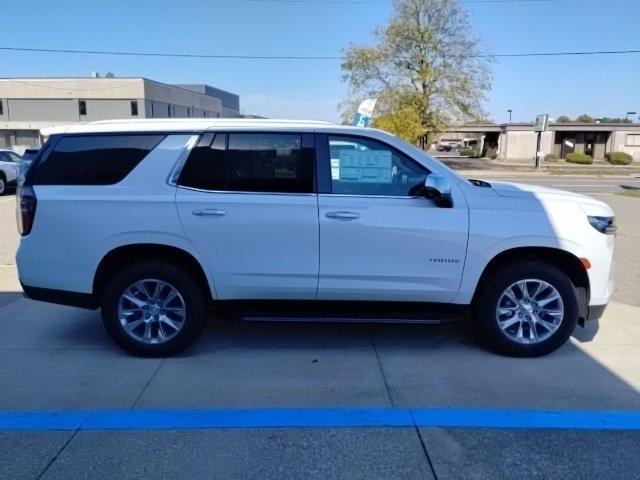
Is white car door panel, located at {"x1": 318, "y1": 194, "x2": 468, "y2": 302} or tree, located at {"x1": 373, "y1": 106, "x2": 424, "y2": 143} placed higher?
tree, located at {"x1": 373, "y1": 106, "x2": 424, "y2": 143}

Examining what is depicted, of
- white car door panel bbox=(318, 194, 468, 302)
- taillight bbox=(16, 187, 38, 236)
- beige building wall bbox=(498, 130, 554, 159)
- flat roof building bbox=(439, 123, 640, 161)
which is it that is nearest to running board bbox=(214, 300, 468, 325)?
white car door panel bbox=(318, 194, 468, 302)

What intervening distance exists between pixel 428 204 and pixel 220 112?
3863 inches

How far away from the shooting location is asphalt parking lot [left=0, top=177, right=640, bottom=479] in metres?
2.87

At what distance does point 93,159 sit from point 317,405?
2.59 m

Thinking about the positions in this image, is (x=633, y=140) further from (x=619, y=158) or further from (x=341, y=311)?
(x=341, y=311)

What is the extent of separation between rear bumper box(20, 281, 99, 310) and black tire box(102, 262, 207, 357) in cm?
12

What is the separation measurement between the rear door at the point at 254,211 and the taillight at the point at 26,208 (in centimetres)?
114

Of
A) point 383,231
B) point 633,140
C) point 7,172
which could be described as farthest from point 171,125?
point 633,140

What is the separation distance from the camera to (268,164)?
4.18 m

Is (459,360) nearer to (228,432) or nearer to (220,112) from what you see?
(228,432)

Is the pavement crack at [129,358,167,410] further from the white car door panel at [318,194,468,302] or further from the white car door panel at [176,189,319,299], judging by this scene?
the white car door panel at [318,194,468,302]

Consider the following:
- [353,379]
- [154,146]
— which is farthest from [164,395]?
[154,146]

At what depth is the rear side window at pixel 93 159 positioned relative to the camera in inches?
164

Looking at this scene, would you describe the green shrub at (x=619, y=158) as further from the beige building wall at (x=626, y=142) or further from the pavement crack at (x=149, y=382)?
the pavement crack at (x=149, y=382)
